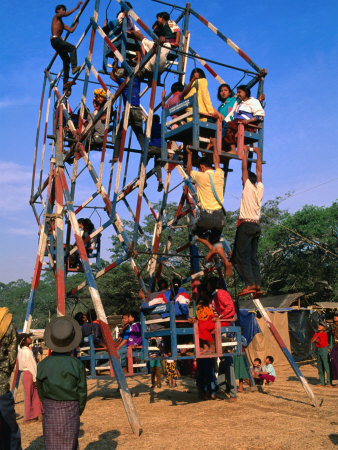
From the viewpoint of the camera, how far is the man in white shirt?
7.59 metres

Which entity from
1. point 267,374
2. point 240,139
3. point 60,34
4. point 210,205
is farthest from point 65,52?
point 267,374

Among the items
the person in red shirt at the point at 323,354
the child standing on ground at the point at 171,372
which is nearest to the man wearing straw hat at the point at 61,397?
the child standing on ground at the point at 171,372

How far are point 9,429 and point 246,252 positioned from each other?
4301mm

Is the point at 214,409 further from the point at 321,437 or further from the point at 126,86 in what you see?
the point at 126,86

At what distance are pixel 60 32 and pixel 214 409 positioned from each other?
962cm

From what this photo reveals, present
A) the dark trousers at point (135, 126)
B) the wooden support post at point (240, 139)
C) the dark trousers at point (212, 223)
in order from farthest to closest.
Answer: the dark trousers at point (135, 126)
the wooden support post at point (240, 139)
the dark trousers at point (212, 223)

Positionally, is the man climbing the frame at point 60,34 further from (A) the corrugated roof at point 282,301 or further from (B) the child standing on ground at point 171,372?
(A) the corrugated roof at point 282,301

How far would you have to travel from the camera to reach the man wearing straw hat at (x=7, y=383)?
518cm

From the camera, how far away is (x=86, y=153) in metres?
11.7

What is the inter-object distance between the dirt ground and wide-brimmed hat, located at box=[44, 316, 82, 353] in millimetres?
2454

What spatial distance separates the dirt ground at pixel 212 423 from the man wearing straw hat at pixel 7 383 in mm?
1779

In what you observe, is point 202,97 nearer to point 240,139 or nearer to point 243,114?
point 243,114

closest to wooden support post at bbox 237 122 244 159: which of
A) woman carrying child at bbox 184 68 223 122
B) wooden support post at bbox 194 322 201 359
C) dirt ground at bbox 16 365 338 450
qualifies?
woman carrying child at bbox 184 68 223 122

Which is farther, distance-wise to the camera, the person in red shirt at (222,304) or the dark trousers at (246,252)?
the person in red shirt at (222,304)
